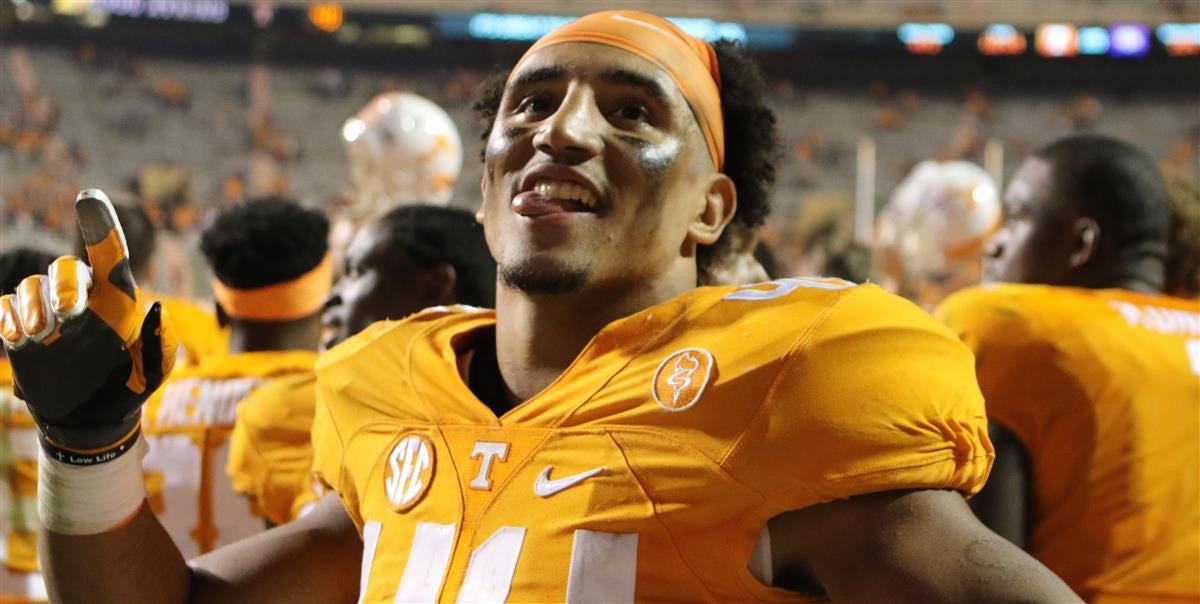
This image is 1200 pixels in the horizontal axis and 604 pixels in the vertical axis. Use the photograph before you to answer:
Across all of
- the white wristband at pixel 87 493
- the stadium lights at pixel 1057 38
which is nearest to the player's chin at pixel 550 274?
the white wristband at pixel 87 493

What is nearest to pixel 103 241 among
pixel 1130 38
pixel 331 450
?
pixel 331 450

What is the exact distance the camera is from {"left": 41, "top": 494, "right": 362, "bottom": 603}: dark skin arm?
5.62 ft

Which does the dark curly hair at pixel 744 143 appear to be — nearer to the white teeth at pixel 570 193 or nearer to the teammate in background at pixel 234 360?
the white teeth at pixel 570 193

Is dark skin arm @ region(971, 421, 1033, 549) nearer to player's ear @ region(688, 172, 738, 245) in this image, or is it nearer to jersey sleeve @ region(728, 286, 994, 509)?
player's ear @ region(688, 172, 738, 245)

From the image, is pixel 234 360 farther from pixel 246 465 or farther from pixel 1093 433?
pixel 1093 433

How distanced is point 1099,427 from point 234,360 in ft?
6.57

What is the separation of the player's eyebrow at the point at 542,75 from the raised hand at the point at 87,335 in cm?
62

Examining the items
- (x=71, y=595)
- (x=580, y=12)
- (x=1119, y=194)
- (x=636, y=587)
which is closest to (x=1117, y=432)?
(x=1119, y=194)

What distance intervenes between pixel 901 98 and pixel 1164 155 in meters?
3.19

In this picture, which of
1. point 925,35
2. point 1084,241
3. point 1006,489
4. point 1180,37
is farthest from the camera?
point 925,35

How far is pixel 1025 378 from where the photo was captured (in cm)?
236

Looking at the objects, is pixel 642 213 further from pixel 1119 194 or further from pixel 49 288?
pixel 1119 194

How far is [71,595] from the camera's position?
172 cm

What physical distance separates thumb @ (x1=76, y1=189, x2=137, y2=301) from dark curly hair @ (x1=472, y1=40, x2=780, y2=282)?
727 millimetres
